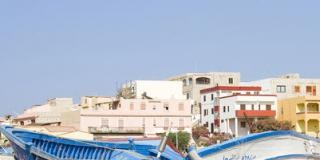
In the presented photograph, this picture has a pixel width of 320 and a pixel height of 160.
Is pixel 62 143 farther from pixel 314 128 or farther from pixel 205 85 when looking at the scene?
pixel 205 85

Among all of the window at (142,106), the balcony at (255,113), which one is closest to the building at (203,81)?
the balcony at (255,113)

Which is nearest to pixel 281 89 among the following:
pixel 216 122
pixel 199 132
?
pixel 216 122

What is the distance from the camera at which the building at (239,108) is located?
200 ft

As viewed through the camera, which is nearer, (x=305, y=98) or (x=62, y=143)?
(x=62, y=143)

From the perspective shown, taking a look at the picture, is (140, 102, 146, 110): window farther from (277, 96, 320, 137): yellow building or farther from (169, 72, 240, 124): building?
(169, 72, 240, 124): building

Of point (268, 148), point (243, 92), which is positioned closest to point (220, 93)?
point (243, 92)

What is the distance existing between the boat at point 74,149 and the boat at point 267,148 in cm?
255

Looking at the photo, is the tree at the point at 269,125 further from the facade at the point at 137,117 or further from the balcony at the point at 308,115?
the facade at the point at 137,117

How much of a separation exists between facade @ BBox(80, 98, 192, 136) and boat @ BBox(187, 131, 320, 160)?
2726cm

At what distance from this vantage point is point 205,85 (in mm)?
73062

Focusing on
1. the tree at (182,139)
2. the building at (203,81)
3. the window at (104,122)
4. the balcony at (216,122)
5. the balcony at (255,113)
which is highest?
the building at (203,81)

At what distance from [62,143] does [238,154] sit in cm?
565

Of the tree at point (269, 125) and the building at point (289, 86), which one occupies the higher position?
the building at point (289, 86)

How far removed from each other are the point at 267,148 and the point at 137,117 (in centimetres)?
3141
